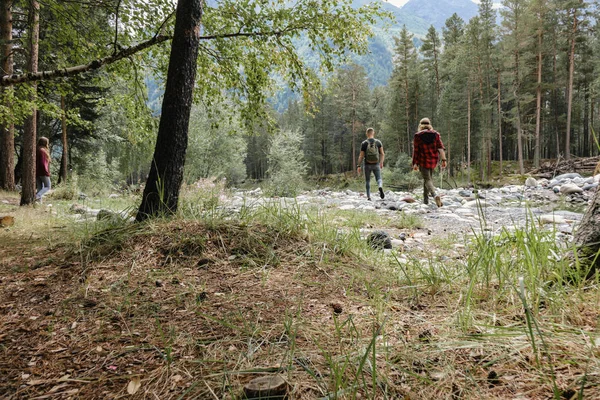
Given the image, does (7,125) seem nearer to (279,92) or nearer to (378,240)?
(279,92)

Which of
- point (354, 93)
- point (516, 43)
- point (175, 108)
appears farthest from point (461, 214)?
point (354, 93)

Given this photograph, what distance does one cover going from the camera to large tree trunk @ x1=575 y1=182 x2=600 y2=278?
5.19 ft

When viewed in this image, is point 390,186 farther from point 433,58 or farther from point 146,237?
point 433,58

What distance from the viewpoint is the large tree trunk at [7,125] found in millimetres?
7759

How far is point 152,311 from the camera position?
1688 millimetres

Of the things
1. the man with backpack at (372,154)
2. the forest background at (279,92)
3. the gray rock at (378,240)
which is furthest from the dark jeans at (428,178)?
the gray rock at (378,240)

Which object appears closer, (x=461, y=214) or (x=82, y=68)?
(x=82, y=68)

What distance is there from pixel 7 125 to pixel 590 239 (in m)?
11.7

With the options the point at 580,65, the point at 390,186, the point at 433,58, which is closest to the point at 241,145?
the point at 390,186

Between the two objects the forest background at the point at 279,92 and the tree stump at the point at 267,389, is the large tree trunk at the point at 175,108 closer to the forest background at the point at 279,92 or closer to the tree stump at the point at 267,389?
the forest background at the point at 279,92

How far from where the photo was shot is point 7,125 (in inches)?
325

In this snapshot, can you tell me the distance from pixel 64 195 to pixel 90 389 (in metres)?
14.3

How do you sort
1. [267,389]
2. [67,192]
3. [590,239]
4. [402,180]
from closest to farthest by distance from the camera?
[267,389], [590,239], [67,192], [402,180]

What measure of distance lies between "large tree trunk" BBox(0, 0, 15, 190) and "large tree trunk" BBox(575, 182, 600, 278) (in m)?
8.69
